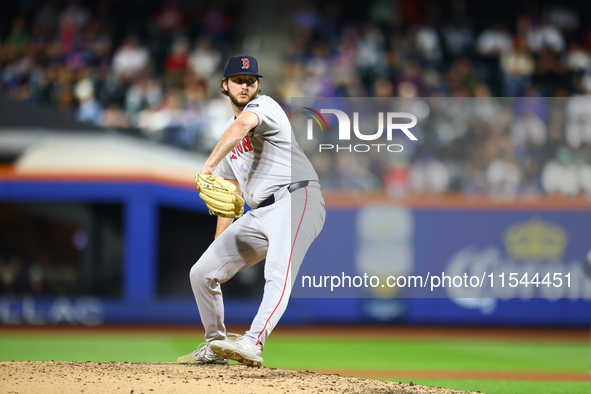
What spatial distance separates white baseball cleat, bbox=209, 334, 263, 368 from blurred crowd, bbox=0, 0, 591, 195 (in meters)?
4.37

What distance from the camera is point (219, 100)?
11.3 meters

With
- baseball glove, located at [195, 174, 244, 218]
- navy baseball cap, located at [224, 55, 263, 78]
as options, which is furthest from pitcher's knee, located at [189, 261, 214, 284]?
navy baseball cap, located at [224, 55, 263, 78]

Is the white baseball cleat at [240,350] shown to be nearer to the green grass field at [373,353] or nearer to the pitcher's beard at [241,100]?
the pitcher's beard at [241,100]

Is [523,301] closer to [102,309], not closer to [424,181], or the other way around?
[424,181]

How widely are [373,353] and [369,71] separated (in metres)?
5.35

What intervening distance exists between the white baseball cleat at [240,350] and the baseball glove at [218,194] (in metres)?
0.81

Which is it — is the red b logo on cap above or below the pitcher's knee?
above

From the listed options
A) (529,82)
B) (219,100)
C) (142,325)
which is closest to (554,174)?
(529,82)

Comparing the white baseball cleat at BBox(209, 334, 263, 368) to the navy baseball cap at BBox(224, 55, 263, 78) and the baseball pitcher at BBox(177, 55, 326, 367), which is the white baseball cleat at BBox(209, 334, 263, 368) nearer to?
the baseball pitcher at BBox(177, 55, 326, 367)

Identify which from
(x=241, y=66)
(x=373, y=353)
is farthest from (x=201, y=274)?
(x=373, y=353)

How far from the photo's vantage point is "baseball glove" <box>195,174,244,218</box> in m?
4.35

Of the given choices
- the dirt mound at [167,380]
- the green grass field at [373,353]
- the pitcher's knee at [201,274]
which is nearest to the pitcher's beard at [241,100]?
the pitcher's knee at [201,274]

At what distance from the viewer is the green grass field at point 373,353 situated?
20.4 feet

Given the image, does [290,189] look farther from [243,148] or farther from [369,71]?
[369,71]
